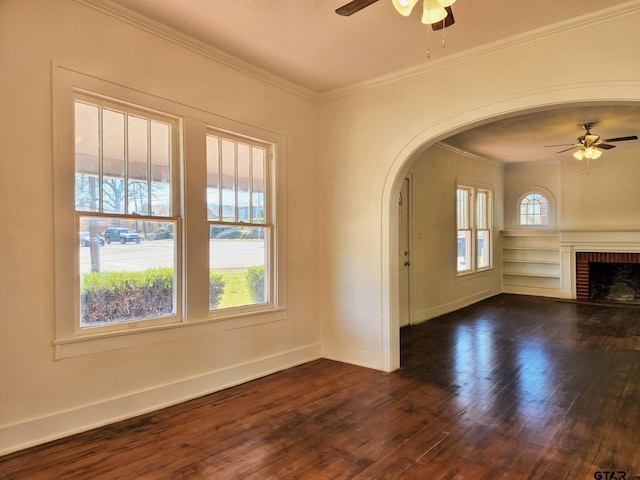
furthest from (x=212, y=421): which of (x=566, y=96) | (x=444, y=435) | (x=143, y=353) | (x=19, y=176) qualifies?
(x=566, y=96)

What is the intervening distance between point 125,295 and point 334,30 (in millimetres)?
2687

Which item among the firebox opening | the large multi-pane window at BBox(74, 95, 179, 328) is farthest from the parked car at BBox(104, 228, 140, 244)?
Answer: the firebox opening

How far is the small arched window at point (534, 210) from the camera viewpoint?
9117mm

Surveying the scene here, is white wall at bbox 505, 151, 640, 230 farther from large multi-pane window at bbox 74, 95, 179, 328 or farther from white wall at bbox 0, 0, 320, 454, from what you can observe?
large multi-pane window at bbox 74, 95, 179, 328

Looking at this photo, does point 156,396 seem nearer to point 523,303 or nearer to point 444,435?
point 444,435

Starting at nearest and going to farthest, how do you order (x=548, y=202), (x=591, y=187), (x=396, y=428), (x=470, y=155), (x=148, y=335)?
1. (x=396, y=428)
2. (x=148, y=335)
3. (x=470, y=155)
4. (x=591, y=187)
5. (x=548, y=202)

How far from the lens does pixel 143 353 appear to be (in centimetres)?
316

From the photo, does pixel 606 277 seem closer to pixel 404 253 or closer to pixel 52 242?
pixel 404 253

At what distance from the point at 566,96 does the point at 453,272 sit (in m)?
4.63

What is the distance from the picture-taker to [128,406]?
3055 mm

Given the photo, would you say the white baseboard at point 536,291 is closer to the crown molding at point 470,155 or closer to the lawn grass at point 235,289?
the crown molding at point 470,155

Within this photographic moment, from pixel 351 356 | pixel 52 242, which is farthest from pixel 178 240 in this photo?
pixel 351 356

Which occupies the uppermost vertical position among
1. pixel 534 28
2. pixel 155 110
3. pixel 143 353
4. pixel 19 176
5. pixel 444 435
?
pixel 534 28

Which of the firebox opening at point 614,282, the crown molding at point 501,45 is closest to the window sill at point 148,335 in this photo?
the crown molding at point 501,45
